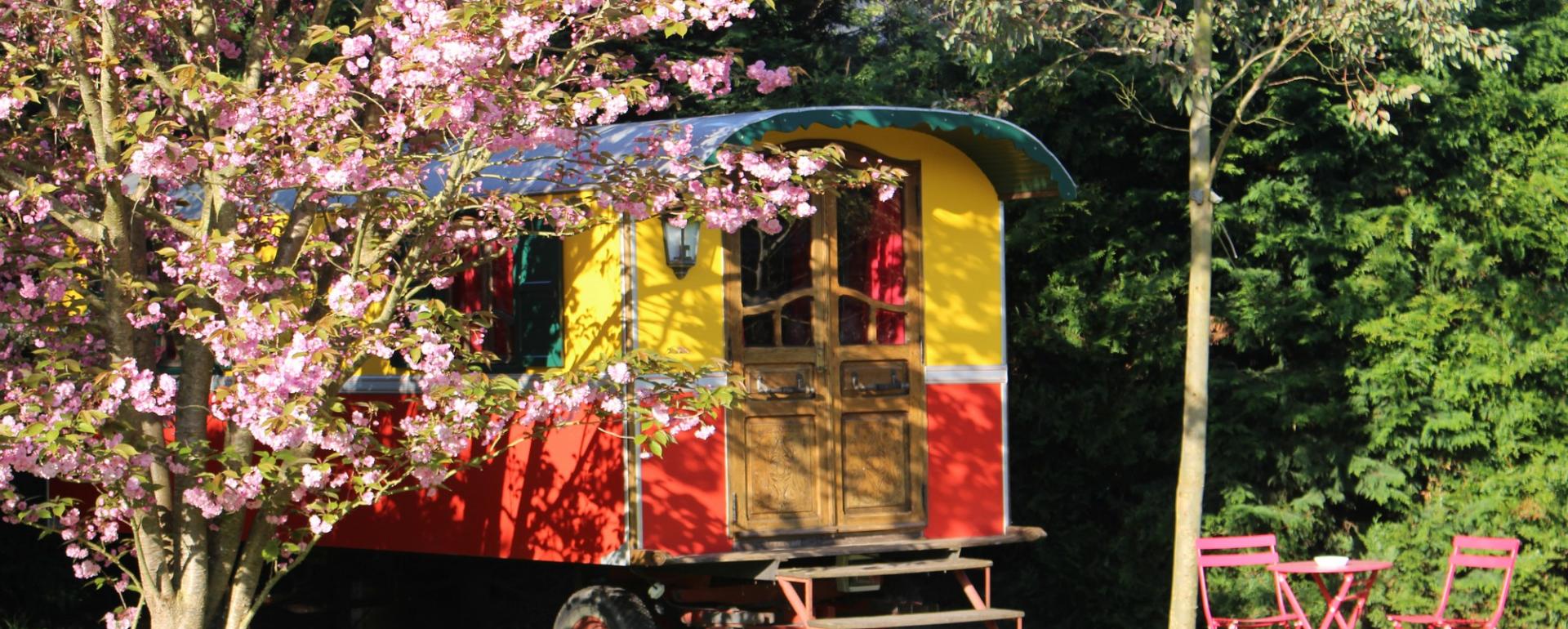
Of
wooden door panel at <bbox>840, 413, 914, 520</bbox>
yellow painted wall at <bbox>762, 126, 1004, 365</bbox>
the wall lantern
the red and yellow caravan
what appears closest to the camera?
the wall lantern

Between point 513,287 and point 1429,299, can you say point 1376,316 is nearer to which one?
point 1429,299

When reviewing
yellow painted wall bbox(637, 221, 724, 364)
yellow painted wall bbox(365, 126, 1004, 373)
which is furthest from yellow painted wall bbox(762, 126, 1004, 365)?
yellow painted wall bbox(637, 221, 724, 364)

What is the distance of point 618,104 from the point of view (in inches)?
289

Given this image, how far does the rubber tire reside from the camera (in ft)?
30.9

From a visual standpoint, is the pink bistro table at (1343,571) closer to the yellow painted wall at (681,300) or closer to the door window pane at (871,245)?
the door window pane at (871,245)

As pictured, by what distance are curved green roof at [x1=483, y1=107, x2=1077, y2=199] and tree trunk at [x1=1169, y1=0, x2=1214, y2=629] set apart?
0.86 metres

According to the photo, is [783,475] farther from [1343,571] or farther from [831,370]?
[1343,571]

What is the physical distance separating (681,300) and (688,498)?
3.19 feet

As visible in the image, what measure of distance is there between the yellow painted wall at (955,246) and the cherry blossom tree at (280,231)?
73 centimetres

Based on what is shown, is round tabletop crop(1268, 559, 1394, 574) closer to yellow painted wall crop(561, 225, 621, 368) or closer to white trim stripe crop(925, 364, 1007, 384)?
white trim stripe crop(925, 364, 1007, 384)

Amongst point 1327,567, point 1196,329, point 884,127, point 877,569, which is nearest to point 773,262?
point 884,127

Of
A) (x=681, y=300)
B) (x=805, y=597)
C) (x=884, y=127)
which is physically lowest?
(x=805, y=597)

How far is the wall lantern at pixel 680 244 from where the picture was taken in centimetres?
897

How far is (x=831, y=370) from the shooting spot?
9570 millimetres
